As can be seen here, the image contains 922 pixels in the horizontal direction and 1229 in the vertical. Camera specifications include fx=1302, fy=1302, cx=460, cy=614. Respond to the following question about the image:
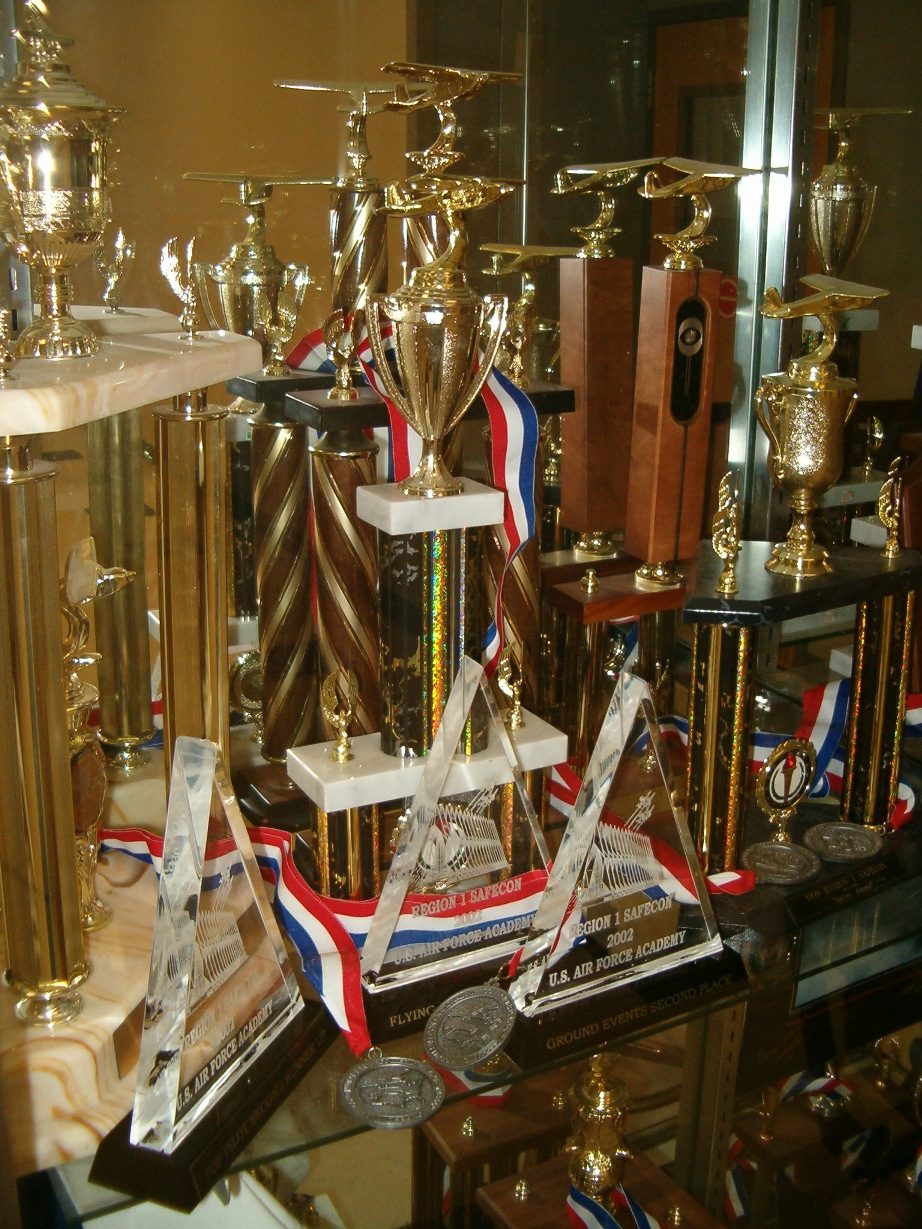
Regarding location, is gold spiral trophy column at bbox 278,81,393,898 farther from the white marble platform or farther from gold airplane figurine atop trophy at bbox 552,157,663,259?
gold airplane figurine atop trophy at bbox 552,157,663,259

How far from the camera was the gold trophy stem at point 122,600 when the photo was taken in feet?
3.68

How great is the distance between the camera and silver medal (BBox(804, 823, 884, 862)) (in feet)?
3.78

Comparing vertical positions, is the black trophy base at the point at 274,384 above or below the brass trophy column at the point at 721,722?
above

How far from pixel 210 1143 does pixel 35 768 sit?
0.25 metres

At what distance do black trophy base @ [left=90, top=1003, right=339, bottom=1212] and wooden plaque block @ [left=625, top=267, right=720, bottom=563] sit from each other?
55 centimetres

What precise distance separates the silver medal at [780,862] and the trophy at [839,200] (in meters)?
0.64

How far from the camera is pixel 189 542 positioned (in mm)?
997

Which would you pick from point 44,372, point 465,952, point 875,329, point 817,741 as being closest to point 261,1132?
point 465,952

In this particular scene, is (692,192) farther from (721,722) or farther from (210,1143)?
(210,1143)

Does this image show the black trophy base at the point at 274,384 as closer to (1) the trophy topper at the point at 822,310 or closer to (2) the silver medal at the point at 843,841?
(1) the trophy topper at the point at 822,310

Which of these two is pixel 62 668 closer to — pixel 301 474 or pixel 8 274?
pixel 301 474

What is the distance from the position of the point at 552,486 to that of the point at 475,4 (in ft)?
1.78

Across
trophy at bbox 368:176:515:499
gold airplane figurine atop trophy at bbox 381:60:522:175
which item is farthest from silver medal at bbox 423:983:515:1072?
gold airplane figurine atop trophy at bbox 381:60:522:175

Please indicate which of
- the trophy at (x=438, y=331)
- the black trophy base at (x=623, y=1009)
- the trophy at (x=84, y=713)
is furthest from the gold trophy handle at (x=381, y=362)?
the black trophy base at (x=623, y=1009)
